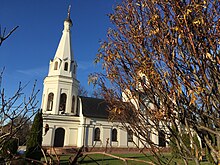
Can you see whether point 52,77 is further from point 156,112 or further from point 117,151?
point 156,112

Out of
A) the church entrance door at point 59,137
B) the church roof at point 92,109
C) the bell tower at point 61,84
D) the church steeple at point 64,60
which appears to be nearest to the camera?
the church entrance door at point 59,137

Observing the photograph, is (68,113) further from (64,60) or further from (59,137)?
(64,60)

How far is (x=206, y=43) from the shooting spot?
2838 mm

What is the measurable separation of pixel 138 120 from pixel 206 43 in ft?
4.69

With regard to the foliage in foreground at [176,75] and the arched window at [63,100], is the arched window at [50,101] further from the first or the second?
the foliage in foreground at [176,75]

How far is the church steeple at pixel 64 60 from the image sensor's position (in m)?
31.5

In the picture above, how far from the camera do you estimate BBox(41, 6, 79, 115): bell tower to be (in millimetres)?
29984

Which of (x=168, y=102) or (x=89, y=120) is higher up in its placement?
(x=89, y=120)

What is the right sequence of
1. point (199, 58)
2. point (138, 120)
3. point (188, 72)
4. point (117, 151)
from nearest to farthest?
point (199, 58) → point (188, 72) → point (138, 120) → point (117, 151)

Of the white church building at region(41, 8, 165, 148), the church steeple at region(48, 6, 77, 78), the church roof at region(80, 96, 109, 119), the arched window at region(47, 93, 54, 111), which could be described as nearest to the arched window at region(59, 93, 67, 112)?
the white church building at region(41, 8, 165, 148)

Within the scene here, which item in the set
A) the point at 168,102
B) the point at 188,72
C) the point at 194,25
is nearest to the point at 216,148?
the point at 168,102

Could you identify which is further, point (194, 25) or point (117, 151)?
point (117, 151)

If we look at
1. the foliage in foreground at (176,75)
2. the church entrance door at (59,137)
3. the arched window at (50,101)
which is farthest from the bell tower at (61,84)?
the foliage in foreground at (176,75)

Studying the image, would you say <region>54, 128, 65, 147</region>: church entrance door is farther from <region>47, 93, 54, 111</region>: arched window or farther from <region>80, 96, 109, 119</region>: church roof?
<region>80, 96, 109, 119</region>: church roof
